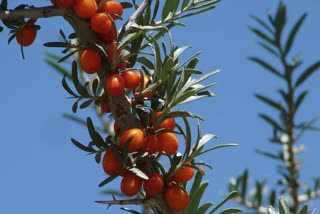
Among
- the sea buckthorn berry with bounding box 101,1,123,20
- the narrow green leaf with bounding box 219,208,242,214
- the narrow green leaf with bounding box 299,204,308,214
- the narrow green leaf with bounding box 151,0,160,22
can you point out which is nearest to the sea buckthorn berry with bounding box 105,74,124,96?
the sea buckthorn berry with bounding box 101,1,123,20

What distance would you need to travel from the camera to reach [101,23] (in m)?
1.72

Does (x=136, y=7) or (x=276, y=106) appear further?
(x=136, y=7)

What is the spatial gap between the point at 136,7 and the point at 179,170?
57 centimetres

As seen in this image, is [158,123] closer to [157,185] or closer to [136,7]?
[157,185]

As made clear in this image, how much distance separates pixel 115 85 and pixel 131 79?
0.10 meters

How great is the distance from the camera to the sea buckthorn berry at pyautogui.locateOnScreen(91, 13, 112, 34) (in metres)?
1.72

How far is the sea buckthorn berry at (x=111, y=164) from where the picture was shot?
5.59 ft

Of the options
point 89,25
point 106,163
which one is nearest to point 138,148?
point 106,163

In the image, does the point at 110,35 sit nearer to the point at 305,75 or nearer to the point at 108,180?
the point at 108,180

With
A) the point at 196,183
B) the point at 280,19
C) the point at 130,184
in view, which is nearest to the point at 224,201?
the point at 196,183

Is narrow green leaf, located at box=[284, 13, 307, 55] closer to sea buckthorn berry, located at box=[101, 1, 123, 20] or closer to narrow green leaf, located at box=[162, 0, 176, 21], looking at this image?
narrow green leaf, located at box=[162, 0, 176, 21]

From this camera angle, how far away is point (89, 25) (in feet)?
5.90

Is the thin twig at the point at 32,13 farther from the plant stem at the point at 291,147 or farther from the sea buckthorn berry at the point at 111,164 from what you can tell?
the plant stem at the point at 291,147

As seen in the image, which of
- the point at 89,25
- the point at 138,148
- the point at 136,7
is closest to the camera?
the point at 138,148
